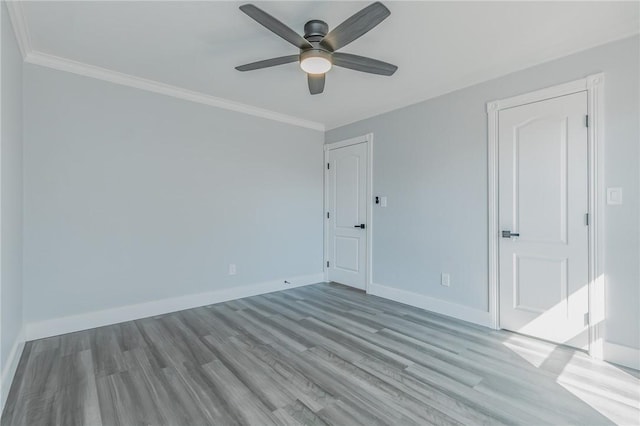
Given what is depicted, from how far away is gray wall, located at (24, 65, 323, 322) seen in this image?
8.82 ft

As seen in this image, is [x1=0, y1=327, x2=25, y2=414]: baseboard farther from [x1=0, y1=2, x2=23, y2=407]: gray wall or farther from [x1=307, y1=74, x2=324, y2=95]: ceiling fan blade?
[x1=307, y1=74, x2=324, y2=95]: ceiling fan blade

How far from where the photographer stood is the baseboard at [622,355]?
2170 mm

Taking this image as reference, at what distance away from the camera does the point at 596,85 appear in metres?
2.37

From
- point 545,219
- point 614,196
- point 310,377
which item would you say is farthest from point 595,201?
point 310,377

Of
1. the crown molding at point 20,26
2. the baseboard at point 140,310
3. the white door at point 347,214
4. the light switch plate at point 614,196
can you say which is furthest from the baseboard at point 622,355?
the crown molding at point 20,26

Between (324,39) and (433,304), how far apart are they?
9.60 feet

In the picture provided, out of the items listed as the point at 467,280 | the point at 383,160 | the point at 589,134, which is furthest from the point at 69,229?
the point at 589,134

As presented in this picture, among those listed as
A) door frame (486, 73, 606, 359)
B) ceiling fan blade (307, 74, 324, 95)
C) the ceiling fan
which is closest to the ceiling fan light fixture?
the ceiling fan

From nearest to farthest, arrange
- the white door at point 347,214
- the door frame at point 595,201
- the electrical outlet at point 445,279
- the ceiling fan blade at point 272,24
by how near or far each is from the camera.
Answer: the ceiling fan blade at point 272,24
the door frame at point 595,201
the electrical outlet at point 445,279
the white door at point 347,214

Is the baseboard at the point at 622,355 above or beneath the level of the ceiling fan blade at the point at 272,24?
beneath

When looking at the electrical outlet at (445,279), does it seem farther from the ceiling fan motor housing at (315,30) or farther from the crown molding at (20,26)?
the crown molding at (20,26)

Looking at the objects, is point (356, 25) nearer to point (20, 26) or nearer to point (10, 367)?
point (20, 26)

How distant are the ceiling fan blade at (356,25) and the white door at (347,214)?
227cm

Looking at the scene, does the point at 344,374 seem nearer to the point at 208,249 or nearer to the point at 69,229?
the point at 208,249
